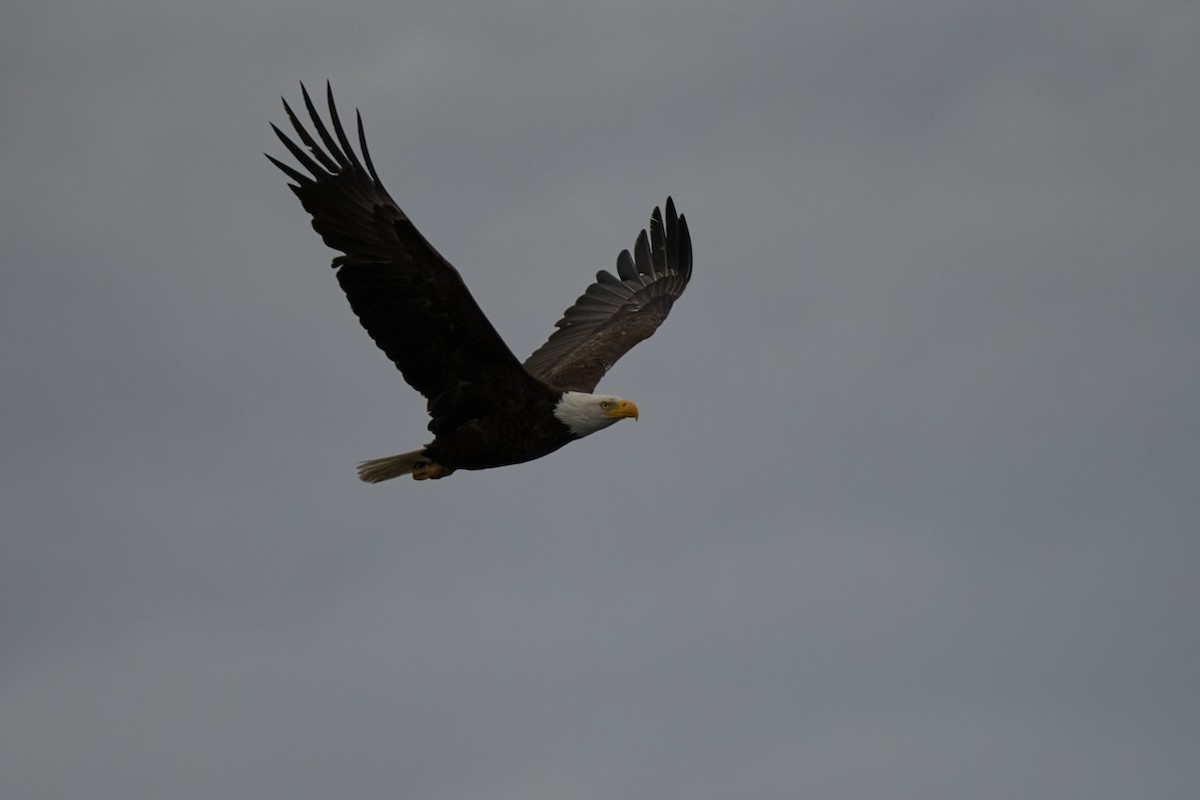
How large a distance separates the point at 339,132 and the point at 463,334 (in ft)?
5.94

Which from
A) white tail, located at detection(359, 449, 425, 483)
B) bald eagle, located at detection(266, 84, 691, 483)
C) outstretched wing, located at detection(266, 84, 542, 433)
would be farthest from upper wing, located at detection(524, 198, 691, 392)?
outstretched wing, located at detection(266, 84, 542, 433)

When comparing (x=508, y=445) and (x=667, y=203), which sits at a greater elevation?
(x=667, y=203)

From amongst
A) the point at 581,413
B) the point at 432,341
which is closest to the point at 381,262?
the point at 432,341

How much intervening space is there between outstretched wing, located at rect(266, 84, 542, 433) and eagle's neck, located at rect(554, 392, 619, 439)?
2.56 feet

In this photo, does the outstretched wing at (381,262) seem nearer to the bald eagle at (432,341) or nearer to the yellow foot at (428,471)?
the bald eagle at (432,341)

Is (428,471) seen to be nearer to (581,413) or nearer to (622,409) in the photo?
(581,413)

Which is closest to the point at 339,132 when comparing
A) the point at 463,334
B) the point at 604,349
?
the point at 463,334

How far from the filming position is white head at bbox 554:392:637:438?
49.4 feet

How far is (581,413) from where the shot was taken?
49.5 feet

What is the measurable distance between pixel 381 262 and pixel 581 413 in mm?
2209

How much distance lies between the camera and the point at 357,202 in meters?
13.9

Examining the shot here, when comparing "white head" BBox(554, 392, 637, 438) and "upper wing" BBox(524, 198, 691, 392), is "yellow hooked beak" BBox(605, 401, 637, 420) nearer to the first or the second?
"white head" BBox(554, 392, 637, 438)

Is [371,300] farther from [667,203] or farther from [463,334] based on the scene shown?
[667,203]

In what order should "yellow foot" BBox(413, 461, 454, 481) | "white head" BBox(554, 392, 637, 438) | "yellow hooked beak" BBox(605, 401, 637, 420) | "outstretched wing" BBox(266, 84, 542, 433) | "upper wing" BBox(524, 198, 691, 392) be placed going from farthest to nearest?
"upper wing" BBox(524, 198, 691, 392) < "yellow foot" BBox(413, 461, 454, 481) < "yellow hooked beak" BBox(605, 401, 637, 420) < "white head" BBox(554, 392, 637, 438) < "outstretched wing" BBox(266, 84, 542, 433)
